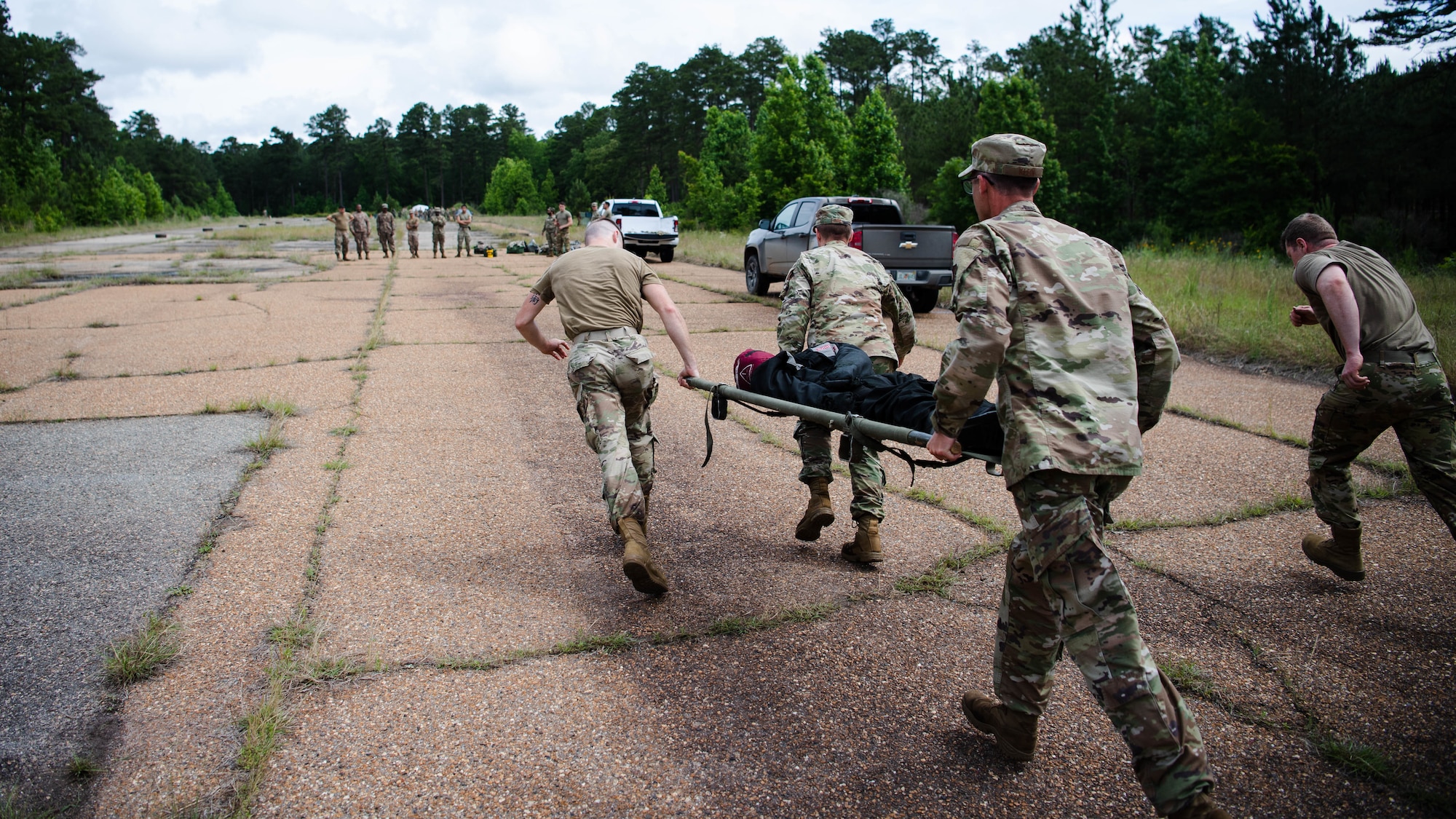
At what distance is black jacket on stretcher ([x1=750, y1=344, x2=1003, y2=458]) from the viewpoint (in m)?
3.14

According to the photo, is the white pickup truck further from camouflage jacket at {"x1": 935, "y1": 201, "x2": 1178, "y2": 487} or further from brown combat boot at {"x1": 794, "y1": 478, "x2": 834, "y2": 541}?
camouflage jacket at {"x1": 935, "y1": 201, "x2": 1178, "y2": 487}

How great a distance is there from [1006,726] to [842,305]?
264 cm

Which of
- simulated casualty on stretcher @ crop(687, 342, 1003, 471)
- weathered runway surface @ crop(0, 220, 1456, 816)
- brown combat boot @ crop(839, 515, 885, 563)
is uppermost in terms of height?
simulated casualty on stretcher @ crop(687, 342, 1003, 471)

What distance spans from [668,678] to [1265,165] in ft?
134

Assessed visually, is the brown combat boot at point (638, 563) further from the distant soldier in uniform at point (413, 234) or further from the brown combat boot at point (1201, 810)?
the distant soldier in uniform at point (413, 234)

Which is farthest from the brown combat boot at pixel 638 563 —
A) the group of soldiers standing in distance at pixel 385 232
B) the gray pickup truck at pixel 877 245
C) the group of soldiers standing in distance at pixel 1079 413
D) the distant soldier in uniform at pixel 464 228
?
the distant soldier in uniform at pixel 464 228

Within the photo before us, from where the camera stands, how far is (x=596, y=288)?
4754 mm

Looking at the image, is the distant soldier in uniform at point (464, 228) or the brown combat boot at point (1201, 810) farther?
the distant soldier in uniform at point (464, 228)

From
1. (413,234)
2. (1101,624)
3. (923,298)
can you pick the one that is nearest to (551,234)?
(413,234)

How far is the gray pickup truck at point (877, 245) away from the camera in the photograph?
14.2m

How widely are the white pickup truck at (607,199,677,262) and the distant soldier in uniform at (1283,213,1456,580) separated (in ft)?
78.1

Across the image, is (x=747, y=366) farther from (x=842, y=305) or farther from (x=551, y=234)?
(x=551, y=234)

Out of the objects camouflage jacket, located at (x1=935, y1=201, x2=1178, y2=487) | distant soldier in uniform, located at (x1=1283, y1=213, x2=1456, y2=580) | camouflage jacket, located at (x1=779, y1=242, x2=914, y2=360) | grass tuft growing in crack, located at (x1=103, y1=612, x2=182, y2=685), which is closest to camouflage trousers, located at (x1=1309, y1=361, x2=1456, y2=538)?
distant soldier in uniform, located at (x1=1283, y1=213, x2=1456, y2=580)

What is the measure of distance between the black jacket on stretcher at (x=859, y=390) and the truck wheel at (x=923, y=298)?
36.9 ft
